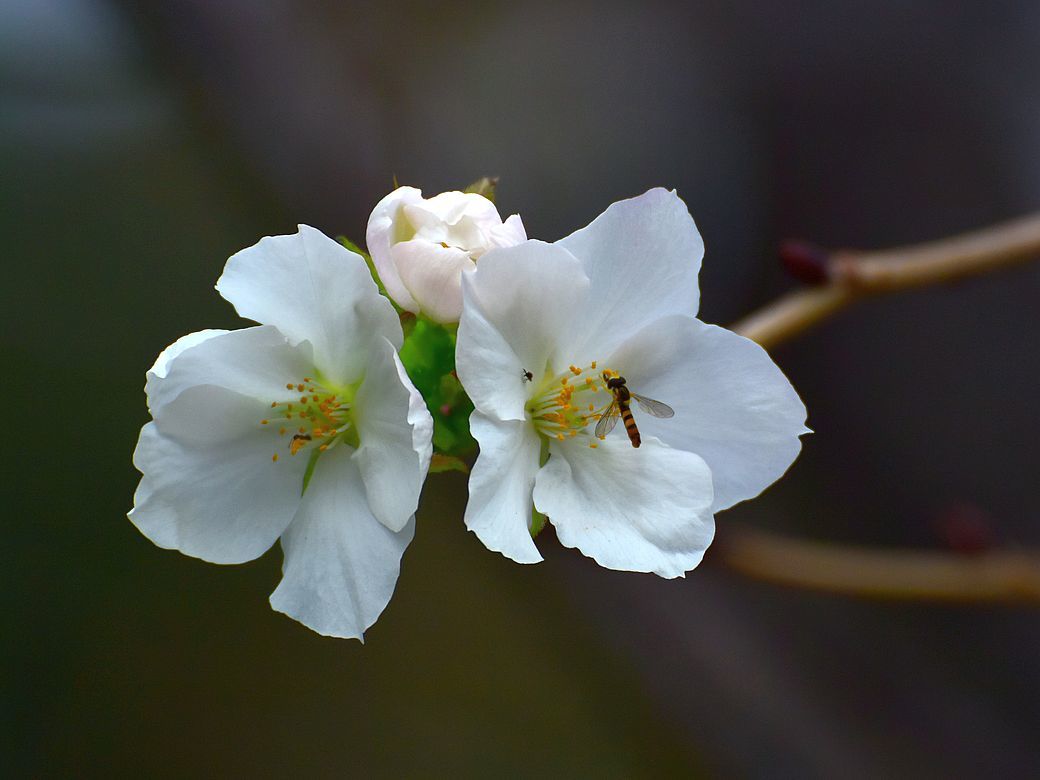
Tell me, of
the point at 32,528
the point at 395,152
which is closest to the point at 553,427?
the point at 395,152

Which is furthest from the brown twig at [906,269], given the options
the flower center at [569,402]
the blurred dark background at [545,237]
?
the blurred dark background at [545,237]

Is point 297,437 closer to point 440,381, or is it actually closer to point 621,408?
point 440,381

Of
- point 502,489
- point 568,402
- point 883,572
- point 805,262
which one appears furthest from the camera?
point 883,572

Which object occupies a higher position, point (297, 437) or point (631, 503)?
point (297, 437)

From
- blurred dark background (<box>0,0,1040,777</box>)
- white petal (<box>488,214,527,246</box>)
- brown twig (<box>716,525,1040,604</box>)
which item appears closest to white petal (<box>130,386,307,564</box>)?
white petal (<box>488,214,527,246</box>)

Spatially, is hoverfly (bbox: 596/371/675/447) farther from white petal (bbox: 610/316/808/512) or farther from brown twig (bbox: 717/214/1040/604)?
brown twig (bbox: 717/214/1040/604)

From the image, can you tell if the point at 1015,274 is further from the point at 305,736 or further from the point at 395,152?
the point at 305,736

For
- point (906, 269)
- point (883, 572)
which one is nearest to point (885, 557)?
point (883, 572)

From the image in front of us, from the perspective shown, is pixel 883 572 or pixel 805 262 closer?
pixel 805 262

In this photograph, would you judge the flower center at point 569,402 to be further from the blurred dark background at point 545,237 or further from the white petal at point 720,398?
the blurred dark background at point 545,237
